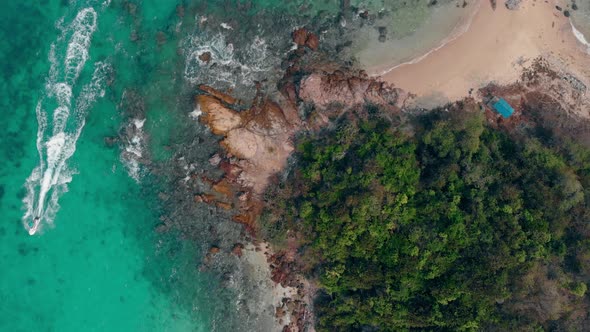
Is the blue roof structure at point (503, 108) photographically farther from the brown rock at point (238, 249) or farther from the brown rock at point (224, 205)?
the brown rock at point (238, 249)

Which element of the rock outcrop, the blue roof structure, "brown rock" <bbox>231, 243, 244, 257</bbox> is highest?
the rock outcrop

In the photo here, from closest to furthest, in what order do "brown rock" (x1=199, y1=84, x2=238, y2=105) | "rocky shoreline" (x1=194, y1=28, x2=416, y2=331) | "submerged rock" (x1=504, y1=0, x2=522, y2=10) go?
"submerged rock" (x1=504, y1=0, x2=522, y2=10)
"rocky shoreline" (x1=194, y1=28, x2=416, y2=331)
"brown rock" (x1=199, y1=84, x2=238, y2=105)

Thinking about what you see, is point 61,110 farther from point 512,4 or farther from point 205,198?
point 512,4

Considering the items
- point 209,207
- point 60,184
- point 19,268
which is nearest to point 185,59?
point 209,207

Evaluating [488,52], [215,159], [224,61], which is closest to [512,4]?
[488,52]

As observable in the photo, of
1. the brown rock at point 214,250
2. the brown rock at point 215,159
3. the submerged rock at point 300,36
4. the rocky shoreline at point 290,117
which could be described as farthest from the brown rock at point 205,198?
the submerged rock at point 300,36

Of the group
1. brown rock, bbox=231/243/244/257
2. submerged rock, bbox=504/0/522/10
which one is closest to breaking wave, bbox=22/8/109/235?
brown rock, bbox=231/243/244/257

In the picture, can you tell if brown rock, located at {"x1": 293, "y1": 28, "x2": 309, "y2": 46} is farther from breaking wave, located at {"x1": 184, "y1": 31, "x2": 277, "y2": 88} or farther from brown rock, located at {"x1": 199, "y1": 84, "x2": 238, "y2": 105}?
brown rock, located at {"x1": 199, "y1": 84, "x2": 238, "y2": 105}

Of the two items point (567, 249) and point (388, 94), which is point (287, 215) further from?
point (567, 249)
